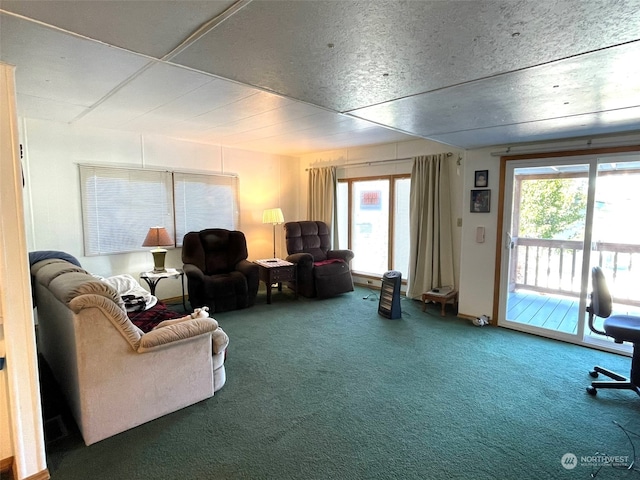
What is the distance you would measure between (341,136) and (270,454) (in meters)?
3.80

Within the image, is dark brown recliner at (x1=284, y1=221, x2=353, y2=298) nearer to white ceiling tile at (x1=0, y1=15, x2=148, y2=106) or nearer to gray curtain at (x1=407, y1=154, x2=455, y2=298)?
gray curtain at (x1=407, y1=154, x2=455, y2=298)

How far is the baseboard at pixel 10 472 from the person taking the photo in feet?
5.53

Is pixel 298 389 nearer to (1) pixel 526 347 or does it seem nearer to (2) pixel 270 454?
(2) pixel 270 454

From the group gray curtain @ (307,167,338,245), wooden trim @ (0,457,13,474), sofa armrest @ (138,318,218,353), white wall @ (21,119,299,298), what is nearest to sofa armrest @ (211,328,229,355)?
sofa armrest @ (138,318,218,353)

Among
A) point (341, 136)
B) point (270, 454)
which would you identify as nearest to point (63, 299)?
point (270, 454)

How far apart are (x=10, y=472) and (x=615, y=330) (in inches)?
156

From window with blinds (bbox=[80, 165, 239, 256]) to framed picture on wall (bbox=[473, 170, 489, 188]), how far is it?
3.69 meters

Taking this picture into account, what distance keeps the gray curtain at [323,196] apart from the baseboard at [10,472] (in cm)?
479

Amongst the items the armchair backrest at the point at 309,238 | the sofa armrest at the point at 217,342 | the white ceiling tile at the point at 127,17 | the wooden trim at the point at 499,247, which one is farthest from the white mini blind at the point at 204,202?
the wooden trim at the point at 499,247

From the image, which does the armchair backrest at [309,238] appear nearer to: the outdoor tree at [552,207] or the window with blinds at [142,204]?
the window with blinds at [142,204]

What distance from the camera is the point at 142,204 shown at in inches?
179

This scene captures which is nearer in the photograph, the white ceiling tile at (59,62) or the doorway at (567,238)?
the white ceiling tile at (59,62)

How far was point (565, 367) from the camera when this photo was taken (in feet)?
9.73

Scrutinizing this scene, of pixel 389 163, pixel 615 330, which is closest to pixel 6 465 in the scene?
pixel 615 330
